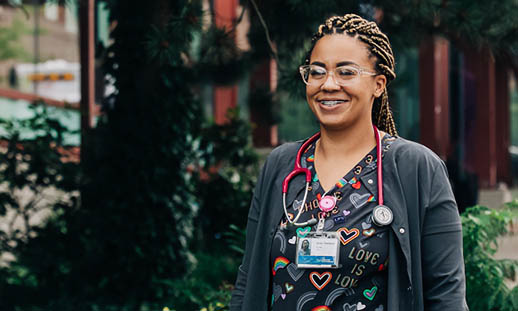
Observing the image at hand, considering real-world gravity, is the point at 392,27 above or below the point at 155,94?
above

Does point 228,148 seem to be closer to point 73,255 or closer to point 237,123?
point 237,123

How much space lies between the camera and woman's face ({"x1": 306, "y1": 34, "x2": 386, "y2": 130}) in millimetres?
2357

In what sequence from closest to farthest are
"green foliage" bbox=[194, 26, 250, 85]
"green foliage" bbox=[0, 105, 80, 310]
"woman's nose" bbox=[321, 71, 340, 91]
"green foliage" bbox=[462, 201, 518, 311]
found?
"woman's nose" bbox=[321, 71, 340, 91] < "green foliage" bbox=[462, 201, 518, 311] < "green foliage" bbox=[194, 26, 250, 85] < "green foliage" bbox=[0, 105, 80, 310]

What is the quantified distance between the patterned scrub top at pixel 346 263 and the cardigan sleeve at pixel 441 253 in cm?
13

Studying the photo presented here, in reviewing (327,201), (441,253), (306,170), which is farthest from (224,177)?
(441,253)

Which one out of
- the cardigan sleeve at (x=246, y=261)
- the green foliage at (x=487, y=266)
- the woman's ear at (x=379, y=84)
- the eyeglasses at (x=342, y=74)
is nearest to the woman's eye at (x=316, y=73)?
the eyeglasses at (x=342, y=74)

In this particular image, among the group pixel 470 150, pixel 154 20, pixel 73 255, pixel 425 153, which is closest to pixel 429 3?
pixel 154 20

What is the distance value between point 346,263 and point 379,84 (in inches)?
24.1

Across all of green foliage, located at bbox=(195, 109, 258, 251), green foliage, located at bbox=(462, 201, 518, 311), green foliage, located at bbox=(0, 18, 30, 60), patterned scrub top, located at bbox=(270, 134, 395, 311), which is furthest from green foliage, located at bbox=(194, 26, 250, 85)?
green foliage, located at bbox=(0, 18, 30, 60)

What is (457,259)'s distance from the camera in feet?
7.27

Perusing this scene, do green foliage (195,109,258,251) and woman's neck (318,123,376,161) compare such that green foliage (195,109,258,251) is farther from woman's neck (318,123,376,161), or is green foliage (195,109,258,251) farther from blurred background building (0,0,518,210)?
woman's neck (318,123,376,161)

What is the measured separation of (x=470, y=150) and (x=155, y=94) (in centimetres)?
1391

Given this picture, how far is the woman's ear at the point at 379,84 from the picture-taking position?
242 cm

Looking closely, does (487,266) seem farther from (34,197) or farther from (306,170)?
(34,197)
